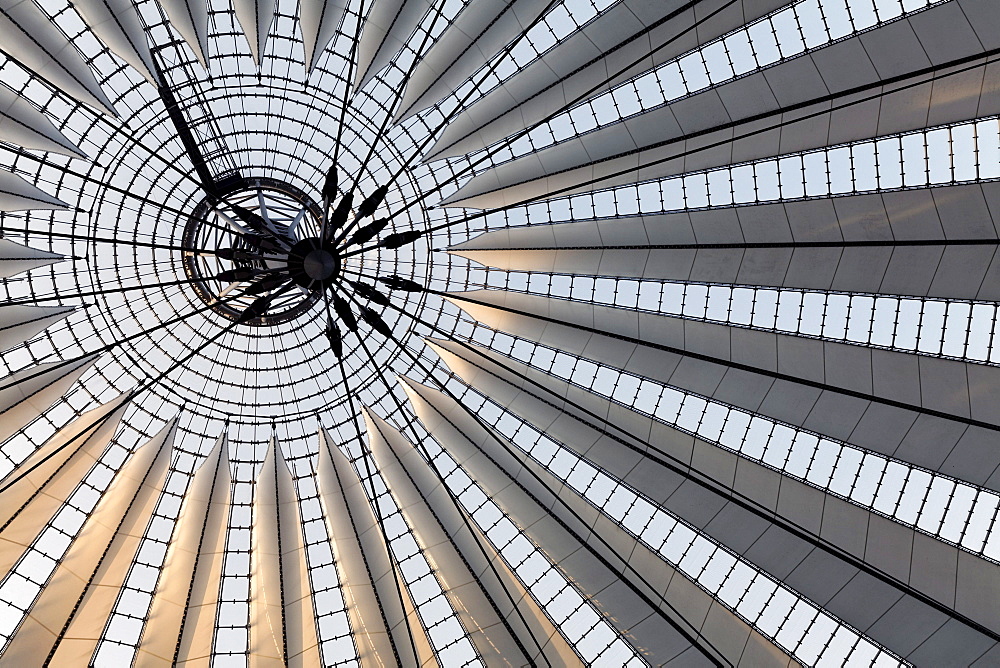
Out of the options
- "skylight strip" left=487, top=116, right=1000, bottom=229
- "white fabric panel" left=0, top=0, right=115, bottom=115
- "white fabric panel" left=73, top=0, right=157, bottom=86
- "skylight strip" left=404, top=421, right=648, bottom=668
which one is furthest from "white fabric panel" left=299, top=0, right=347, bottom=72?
"skylight strip" left=404, top=421, right=648, bottom=668

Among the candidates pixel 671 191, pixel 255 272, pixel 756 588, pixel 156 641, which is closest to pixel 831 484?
pixel 756 588

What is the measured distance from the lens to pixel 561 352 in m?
23.5

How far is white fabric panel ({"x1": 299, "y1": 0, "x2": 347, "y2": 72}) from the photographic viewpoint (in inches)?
793

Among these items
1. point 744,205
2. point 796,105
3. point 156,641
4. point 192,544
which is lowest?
point 156,641

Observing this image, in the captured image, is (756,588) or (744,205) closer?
(756,588)

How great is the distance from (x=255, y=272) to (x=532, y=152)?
856cm

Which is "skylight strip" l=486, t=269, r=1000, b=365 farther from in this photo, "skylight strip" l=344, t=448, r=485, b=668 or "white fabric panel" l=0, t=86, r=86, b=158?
"white fabric panel" l=0, t=86, r=86, b=158

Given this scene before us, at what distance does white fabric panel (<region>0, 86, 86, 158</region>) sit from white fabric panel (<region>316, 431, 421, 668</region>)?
1094 centimetres

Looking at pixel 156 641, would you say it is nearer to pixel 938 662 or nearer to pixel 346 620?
pixel 346 620

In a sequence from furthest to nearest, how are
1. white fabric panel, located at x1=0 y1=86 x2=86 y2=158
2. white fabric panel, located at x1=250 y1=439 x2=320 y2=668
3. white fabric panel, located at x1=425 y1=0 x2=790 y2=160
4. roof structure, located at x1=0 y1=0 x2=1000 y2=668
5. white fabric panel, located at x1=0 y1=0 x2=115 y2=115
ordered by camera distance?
white fabric panel, located at x1=250 y1=439 x2=320 y2=668
white fabric panel, located at x1=0 y1=86 x2=86 y2=158
white fabric panel, located at x1=425 y1=0 x2=790 y2=160
white fabric panel, located at x1=0 y1=0 x2=115 y2=115
roof structure, located at x1=0 y1=0 x2=1000 y2=668

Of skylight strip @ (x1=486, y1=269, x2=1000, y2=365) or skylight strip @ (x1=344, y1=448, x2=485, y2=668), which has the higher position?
skylight strip @ (x1=486, y1=269, x2=1000, y2=365)

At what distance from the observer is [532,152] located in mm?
22531

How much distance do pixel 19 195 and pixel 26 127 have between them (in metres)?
1.77

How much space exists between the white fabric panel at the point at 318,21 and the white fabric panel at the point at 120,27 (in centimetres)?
404
